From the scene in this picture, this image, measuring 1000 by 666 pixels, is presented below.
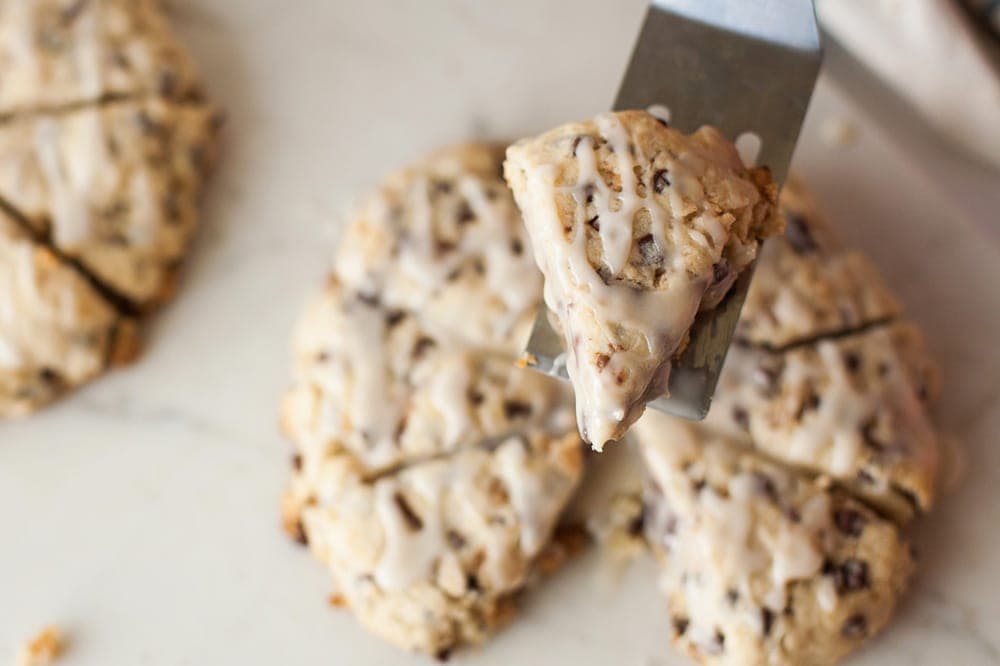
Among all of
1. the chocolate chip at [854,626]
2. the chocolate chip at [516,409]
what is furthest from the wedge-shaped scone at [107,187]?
the chocolate chip at [854,626]

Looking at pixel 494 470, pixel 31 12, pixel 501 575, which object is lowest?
pixel 501 575

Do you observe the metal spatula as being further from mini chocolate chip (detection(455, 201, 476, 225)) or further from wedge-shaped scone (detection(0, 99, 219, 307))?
wedge-shaped scone (detection(0, 99, 219, 307))

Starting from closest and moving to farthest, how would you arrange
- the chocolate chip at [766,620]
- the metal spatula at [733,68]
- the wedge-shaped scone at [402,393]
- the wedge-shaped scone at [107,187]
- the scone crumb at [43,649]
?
the metal spatula at [733,68], the chocolate chip at [766,620], the wedge-shaped scone at [402,393], the scone crumb at [43,649], the wedge-shaped scone at [107,187]

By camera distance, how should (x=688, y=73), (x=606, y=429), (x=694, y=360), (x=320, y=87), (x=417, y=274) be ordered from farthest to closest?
(x=320, y=87) < (x=417, y=274) < (x=688, y=73) < (x=694, y=360) < (x=606, y=429)

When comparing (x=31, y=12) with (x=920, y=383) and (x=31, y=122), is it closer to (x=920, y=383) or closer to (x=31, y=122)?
(x=31, y=122)

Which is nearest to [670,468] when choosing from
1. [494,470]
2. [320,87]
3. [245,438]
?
[494,470]

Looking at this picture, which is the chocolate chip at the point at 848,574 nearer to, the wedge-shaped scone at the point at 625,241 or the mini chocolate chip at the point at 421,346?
the wedge-shaped scone at the point at 625,241

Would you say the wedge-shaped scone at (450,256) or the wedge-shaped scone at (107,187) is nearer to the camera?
the wedge-shaped scone at (450,256)
